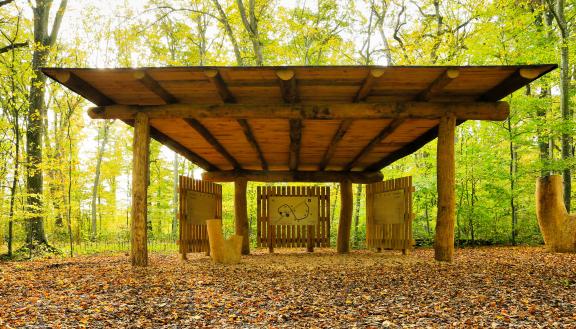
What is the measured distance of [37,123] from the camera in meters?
11.8

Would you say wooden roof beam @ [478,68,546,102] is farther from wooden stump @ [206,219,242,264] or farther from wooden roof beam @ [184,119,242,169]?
wooden stump @ [206,219,242,264]

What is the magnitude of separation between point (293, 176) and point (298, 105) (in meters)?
6.00

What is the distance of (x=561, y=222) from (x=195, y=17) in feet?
53.0

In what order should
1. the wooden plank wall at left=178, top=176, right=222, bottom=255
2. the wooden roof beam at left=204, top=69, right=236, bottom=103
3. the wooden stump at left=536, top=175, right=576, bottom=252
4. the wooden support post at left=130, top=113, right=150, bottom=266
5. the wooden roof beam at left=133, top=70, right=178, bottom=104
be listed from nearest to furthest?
the wooden roof beam at left=204, top=69, right=236, bottom=103, the wooden roof beam at left=133, top=70, right=178, bottom=104, the wooden support post at left=130, top=113, right=150, bottom=266, the wooden plank wall at left=178, top=176, right=222, bottom=255, the wooden stump at left=536, top=175, right=576, bottom=252

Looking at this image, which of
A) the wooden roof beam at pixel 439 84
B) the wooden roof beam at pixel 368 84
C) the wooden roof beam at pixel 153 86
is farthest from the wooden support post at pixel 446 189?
the wooden roof beam at pixel 153 86

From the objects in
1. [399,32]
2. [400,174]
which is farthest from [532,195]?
[399,32]

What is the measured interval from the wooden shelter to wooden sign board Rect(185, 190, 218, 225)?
136cm

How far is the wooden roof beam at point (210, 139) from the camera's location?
8422 millimetres

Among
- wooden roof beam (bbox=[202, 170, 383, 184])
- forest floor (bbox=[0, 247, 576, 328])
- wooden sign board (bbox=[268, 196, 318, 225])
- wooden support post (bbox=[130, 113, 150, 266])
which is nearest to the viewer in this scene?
forest floor (bbox=[0, 247, 576, 328])

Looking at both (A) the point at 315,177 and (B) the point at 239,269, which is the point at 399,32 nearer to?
(A) the point at 315,177

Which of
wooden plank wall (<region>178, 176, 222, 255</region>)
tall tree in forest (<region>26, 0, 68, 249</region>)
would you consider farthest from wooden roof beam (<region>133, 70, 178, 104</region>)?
tall tree in forest (<region>26, 0, 68, 249</region>)

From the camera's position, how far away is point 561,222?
1054cm

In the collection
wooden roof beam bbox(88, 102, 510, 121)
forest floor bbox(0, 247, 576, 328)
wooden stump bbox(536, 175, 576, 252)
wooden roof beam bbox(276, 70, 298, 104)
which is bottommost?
forest floor bbox(0, 247, 576, 328)

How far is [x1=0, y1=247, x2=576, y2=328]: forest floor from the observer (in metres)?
4.09
